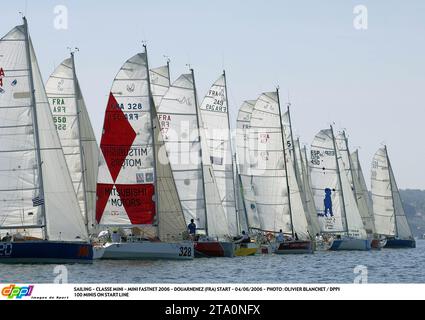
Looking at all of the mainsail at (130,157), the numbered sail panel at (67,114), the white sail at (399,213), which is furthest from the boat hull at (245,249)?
the white sail at (399,213)

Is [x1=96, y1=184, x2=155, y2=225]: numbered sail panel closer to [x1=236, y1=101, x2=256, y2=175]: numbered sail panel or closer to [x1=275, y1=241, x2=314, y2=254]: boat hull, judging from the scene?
[x1=275, y1=241, x2=314, y2=254]: boat hull

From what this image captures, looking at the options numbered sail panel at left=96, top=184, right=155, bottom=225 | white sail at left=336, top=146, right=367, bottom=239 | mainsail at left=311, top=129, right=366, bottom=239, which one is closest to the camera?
numbered sail panel at left=96, top=184, right=155, bottom=225

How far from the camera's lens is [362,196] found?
83.6 metres

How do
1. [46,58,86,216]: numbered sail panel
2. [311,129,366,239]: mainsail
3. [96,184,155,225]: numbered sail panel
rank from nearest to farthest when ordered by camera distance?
[96,184,155,225]: numbered sail panel, [46,58,86,216]: numbered sail panel, [311,129,366,239]: mainsail

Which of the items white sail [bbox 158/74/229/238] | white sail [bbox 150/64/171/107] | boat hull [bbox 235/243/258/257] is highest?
white sail [bbox 150/64/171/107]

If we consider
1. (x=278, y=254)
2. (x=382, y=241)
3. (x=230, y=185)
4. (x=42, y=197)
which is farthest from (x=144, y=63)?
(x=382, y=241)

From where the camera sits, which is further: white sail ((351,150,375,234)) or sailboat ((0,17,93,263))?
white sail ((351,150,375,234))

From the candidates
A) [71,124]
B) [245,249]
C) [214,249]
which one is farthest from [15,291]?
[245,249]

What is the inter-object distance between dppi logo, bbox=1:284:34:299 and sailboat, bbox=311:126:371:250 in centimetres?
5693

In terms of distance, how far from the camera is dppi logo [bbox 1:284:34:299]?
36.5 feet

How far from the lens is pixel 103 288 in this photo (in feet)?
38.2

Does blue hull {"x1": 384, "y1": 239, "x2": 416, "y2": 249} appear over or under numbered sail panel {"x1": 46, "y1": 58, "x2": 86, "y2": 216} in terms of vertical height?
under

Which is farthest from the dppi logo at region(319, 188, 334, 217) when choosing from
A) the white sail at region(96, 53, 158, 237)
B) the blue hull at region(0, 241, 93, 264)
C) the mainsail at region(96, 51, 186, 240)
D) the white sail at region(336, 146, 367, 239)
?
the blue hull at region(0, 241, 93, 264)

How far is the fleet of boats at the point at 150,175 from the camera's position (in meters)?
37.5
